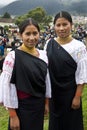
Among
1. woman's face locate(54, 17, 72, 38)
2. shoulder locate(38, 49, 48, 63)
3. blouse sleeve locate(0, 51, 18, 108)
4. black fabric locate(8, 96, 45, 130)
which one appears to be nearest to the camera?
blouse sleeve locate(0, 51, 18, 108)

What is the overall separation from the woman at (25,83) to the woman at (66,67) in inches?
11.0

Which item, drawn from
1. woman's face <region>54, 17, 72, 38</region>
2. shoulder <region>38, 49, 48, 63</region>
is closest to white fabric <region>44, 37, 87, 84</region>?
woman's face <region>54, 17, 72, 38</region>

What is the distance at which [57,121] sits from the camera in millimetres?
3824

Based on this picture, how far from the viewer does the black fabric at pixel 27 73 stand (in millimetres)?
3164

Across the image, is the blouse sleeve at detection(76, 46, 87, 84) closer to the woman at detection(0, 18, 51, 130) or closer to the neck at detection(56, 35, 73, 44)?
the neck at detection(56, 35, 73, 44)

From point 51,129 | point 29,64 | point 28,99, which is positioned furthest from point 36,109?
point 51,129

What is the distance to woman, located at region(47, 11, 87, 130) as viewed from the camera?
11.7 ft

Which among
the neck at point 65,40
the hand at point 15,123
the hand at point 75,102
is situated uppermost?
the neck at point 65,40

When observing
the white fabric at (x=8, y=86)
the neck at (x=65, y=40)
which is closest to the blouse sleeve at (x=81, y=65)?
the neck at (x=65, y=40)

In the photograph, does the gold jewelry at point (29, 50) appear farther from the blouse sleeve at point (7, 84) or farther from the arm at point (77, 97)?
the arm at point (77, 97)

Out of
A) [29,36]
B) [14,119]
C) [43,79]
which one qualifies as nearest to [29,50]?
[29,36]

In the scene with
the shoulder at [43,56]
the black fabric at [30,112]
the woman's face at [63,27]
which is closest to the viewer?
the black fabric at [30,112]

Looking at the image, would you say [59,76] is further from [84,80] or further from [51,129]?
[51,129]

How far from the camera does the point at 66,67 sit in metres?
3.58
